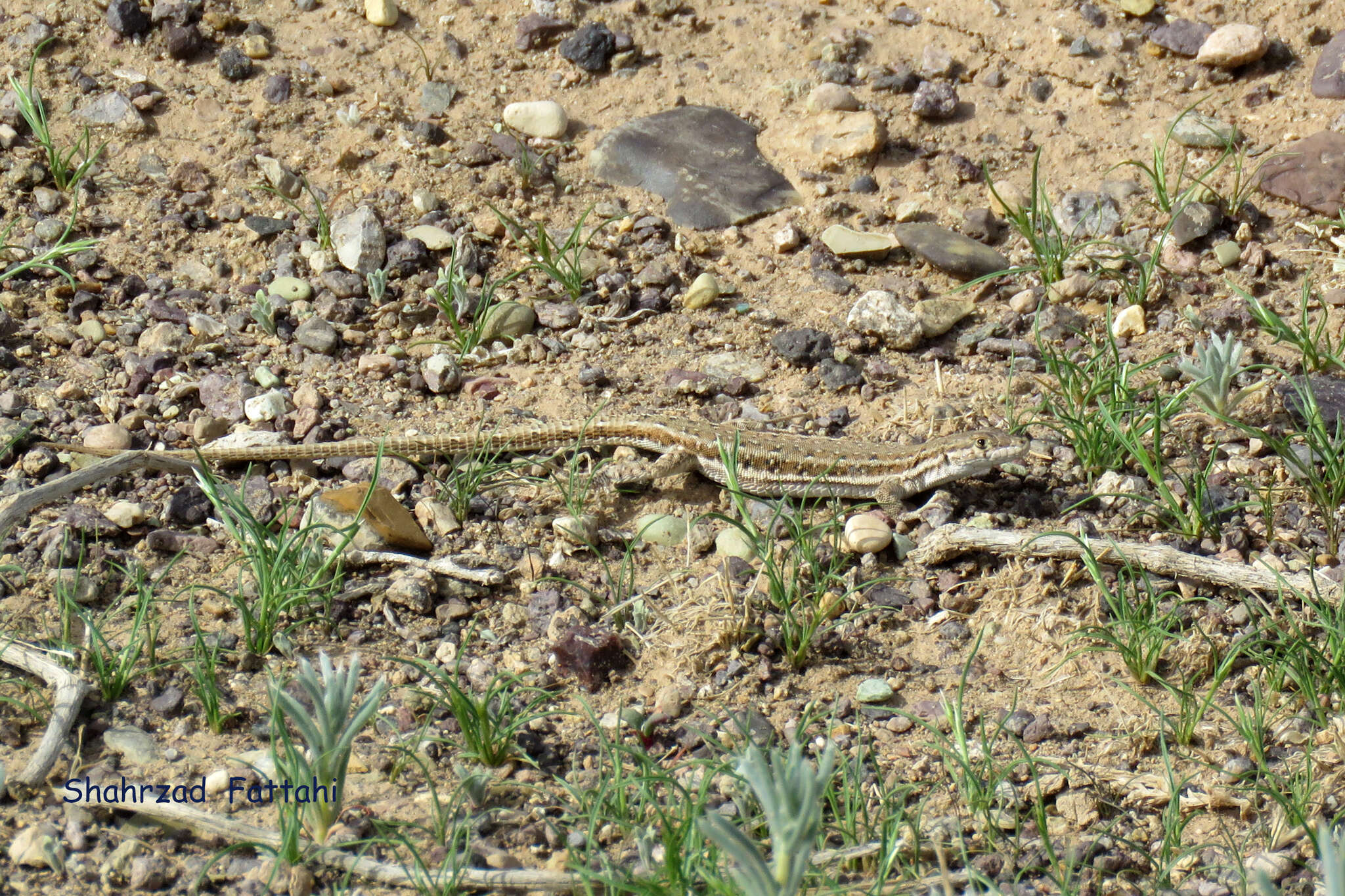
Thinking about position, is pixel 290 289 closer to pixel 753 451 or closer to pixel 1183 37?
pixel 753 451

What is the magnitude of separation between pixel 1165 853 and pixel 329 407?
394 centimetres

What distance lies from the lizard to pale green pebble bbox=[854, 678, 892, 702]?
3.99ft

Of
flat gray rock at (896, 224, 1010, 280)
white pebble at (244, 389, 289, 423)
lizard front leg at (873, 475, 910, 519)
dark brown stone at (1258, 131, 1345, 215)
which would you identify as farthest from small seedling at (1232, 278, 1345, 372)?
white pebble at (244, 389, 289, 423)

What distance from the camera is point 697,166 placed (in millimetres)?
6648

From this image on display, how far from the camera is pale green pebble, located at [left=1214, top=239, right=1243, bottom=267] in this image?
596 cm

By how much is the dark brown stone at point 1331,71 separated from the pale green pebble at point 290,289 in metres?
5.89

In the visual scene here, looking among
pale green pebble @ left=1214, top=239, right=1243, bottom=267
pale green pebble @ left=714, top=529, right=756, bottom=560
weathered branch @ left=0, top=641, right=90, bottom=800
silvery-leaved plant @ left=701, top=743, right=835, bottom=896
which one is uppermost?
silvery-leaved plant @ left=701, top=743, right=835, bottom=896

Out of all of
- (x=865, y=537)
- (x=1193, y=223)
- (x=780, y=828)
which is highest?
(x=780, y=828)

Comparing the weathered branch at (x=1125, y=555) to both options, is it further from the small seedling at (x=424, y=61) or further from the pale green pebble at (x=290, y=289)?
the small seedling at (x=424, y=61)

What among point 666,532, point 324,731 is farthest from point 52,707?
point 666,532

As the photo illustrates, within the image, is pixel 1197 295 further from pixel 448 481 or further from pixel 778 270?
pixel 448 481

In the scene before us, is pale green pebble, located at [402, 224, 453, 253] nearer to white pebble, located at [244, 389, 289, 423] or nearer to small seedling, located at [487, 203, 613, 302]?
small seedling, located at [487, 203, 613, 302]

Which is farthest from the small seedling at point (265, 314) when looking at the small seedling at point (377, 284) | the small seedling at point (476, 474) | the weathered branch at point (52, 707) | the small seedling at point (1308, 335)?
the small seedling at point (1308, 335)

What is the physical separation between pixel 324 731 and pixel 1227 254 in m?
5.24
